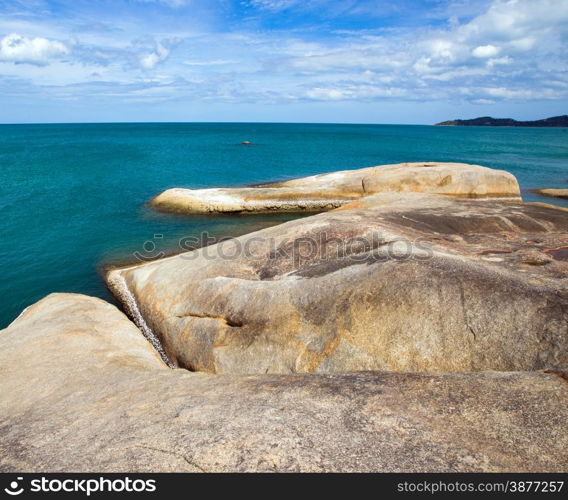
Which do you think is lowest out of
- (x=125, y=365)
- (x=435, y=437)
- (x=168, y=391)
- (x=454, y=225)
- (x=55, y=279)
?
(x=55, y=279)

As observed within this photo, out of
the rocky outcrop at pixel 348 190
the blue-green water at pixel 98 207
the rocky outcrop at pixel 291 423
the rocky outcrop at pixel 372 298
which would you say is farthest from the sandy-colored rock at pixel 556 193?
the rocky outcrop at pixel 291 423

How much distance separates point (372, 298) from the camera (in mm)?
10586

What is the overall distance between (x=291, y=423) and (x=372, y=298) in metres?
5.19

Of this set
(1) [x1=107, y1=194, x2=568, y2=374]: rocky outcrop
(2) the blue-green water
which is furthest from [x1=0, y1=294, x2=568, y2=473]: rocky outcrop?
(2) the blue-green water

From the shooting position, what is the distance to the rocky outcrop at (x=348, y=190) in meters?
34.0

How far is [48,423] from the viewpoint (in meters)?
7.10

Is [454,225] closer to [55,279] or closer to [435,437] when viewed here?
[435,437]

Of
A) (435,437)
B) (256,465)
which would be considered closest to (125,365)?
(256,465)

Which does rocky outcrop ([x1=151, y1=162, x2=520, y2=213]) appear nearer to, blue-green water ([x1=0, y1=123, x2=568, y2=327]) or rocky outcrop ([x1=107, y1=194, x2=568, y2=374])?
blue-green water ([x1=0, y1=123, x2=568, y2=327])

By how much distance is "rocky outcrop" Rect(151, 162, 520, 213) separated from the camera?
3400 cm

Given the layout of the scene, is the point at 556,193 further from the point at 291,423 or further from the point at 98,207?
the point at 98,207

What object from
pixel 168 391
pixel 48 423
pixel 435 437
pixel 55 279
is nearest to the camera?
pixel 435 437

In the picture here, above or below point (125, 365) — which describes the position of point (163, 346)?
below
